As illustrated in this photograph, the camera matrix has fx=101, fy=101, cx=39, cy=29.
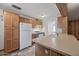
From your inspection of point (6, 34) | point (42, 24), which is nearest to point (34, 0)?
point (42, 24)

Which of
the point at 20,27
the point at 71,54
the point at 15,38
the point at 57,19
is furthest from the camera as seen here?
the point at 15,38

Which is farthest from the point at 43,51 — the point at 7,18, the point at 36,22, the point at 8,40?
the point at 8,40

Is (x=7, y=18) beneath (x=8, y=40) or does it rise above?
above

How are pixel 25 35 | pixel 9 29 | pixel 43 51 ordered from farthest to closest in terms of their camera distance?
pixel 9 29 < pixel 25 35 < pixel 43 51

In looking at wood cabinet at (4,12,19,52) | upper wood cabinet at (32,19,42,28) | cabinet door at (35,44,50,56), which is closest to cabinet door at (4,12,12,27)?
wood cabinet at (4,12,19,52)

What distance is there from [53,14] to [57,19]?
0.11m

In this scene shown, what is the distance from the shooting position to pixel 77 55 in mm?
1075

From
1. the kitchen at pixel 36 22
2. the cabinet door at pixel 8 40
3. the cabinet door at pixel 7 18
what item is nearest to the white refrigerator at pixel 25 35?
the kitchen at pixel 36 22

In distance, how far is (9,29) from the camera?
85.3 inches

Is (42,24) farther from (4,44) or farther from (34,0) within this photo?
(4,44)

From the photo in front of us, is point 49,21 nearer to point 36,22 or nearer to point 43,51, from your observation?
point 36,22

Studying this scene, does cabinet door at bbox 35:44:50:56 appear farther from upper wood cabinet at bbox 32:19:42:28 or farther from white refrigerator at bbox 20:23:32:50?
upper wood cabinet at bbox 32:19:42:28

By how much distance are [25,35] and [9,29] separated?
513 mm

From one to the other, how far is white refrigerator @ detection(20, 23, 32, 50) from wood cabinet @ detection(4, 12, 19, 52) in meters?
0.17
